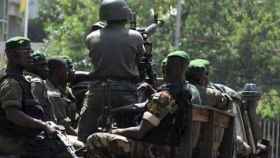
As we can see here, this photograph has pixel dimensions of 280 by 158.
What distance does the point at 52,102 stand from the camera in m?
9.06

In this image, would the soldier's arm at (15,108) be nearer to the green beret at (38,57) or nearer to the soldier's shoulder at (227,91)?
the green beret at (38,57)

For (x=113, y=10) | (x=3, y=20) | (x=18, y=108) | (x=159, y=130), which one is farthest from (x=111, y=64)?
(x=3, y=20)

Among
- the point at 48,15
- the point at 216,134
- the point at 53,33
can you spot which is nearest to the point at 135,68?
the point at 216,134

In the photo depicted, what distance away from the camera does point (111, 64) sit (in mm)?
7969

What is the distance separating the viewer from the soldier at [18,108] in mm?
6879

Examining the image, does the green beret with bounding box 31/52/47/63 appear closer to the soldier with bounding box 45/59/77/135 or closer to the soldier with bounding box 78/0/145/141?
the soldier with bounding box 45/59/77/135

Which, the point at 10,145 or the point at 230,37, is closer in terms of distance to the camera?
the point at 10,145

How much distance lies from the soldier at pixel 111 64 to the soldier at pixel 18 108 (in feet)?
2.72

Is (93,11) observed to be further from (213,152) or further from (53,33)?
(213,152)

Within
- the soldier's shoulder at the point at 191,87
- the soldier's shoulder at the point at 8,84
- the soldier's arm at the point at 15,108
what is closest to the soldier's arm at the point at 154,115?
the soldier's shoulder at the point at 191,87

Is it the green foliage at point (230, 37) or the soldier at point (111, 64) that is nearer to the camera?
the soldier at point (111, 64)

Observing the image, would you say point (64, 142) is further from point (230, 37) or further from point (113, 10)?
point (230, 37)

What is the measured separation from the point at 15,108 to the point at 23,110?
170mm

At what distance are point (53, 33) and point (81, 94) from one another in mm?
27751
